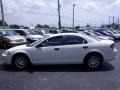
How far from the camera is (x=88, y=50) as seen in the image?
344 inches

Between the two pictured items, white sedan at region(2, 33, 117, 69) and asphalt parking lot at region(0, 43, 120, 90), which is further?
white sedan at region(2, 33, 117, 69)

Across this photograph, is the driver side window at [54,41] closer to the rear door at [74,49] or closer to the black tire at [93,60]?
the rear door at [74,49]

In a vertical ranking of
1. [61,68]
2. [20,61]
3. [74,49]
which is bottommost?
[61,68]

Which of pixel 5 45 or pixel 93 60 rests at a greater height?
pixel 93 60

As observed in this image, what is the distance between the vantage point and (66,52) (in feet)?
28.8

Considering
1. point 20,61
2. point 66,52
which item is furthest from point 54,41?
point 20,61

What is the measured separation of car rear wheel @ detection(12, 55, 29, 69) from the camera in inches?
354

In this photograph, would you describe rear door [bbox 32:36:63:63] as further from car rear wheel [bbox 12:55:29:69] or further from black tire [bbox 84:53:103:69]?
black tire [bbox 84:53:103:69]

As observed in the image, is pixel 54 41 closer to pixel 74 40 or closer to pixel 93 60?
pixel 74 40

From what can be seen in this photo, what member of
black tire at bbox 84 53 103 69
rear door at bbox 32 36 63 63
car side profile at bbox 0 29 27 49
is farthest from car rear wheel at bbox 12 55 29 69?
car side profile at bbox 0 29 27 49

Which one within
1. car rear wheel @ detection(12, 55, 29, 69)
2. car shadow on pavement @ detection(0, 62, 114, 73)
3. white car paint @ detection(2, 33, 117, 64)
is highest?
white car paint @ detection(2, 33, 117, 64)

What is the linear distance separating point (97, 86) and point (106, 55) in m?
2.63

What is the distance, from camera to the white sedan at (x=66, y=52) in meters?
8.77

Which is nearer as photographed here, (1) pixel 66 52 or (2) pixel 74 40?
(1) pixel 66 52
